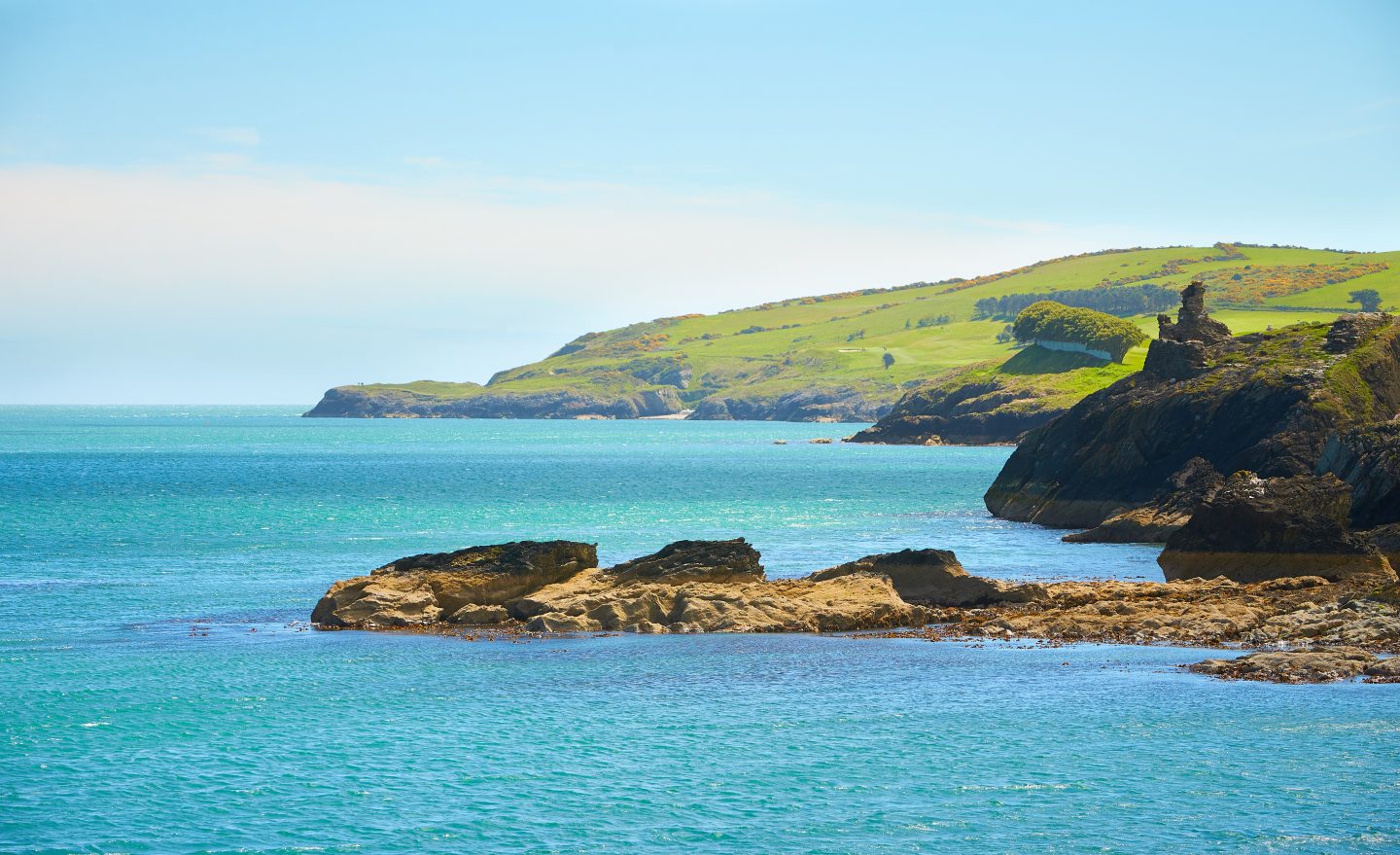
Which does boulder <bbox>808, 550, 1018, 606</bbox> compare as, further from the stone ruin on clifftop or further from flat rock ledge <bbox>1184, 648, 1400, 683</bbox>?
the stone ruin on clifftop

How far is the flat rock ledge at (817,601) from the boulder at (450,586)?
0.05 meters

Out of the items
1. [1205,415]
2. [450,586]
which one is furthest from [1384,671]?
[1205,415]

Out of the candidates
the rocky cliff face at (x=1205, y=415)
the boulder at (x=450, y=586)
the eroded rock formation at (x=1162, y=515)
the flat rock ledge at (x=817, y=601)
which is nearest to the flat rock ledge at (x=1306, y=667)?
the flat rock ledge at (x=817, y=601)

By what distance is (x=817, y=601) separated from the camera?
4612cm

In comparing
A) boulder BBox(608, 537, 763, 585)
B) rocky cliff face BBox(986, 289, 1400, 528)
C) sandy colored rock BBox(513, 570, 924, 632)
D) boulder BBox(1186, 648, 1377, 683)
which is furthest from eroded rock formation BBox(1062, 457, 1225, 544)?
boulder BBox(1186, 648, 1377, 683)

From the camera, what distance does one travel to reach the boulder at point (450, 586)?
150 feet

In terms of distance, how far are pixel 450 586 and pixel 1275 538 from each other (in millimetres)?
29445

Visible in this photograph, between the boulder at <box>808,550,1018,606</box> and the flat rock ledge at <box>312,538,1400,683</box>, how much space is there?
1.9 inches

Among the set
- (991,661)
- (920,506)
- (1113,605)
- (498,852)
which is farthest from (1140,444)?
(498,852)

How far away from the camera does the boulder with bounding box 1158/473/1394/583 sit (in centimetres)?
4769

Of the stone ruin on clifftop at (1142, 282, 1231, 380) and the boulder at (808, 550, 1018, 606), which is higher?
the stone ruin on clifftop at (1142, 282, 1231, 380)

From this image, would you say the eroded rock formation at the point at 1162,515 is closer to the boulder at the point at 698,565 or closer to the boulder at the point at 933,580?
the boulder at the point at 933,580

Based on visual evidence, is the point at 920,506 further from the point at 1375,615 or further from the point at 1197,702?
the point at 1197,702

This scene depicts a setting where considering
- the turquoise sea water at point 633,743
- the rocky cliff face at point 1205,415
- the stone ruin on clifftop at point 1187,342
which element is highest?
the stone ruin on clifftop at point 1187,342
